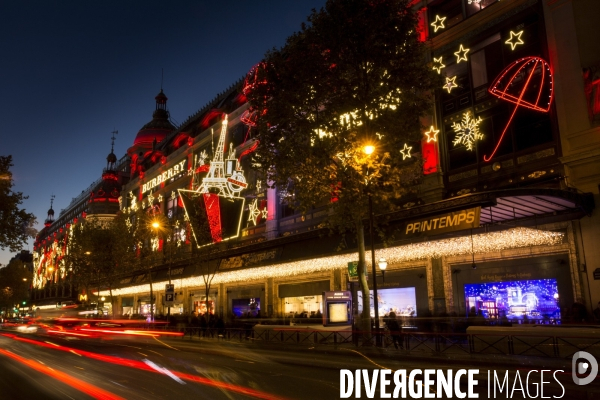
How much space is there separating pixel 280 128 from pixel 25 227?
20244 millimetres

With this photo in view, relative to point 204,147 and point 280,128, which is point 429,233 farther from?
point 204,147

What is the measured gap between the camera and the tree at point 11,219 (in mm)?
28922

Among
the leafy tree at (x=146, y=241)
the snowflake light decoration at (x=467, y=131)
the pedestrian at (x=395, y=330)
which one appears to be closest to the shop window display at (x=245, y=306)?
the leafy tree at (x=146, y=241)

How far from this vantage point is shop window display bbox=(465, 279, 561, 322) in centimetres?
2067

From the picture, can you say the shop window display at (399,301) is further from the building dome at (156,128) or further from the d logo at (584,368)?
the building dome at (156,128)

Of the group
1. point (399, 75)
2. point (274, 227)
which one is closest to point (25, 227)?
point (274, 227)

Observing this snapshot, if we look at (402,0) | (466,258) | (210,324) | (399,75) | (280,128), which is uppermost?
(402,0)

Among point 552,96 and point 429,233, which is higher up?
point 552,96

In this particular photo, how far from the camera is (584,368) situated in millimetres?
12984

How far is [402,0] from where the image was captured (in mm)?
21094

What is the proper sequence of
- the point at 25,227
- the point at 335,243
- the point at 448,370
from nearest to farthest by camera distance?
the point at 448,370 → the point at 335,243 → the point at 25,227

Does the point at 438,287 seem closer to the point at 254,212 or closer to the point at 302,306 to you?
the point at 302,306

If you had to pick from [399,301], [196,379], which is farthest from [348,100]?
[196,379]

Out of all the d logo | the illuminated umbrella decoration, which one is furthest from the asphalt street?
the illuminated umbrella decoration
